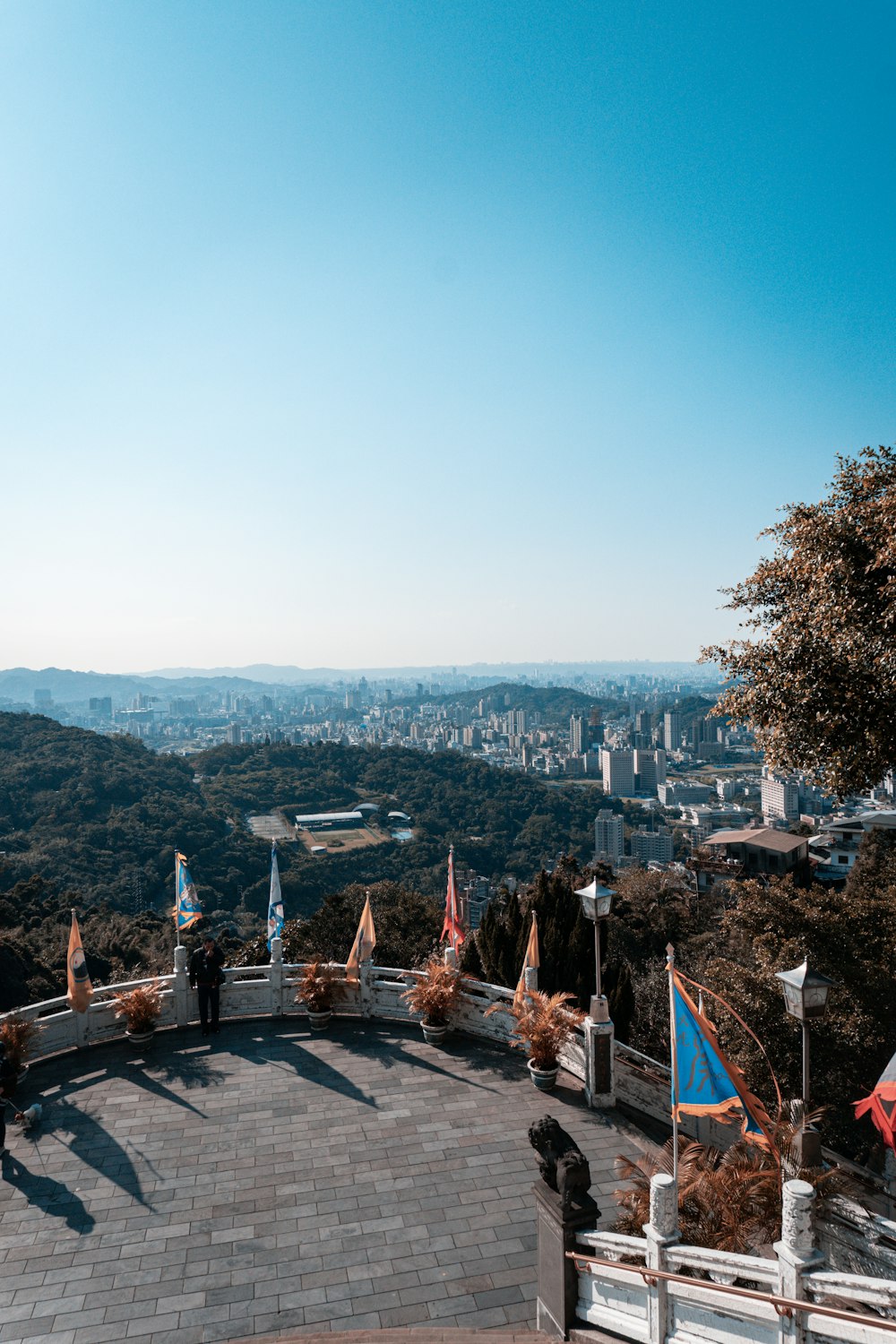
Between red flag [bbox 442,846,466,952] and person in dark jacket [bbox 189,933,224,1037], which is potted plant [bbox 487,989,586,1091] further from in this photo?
person in dark jacket [bbox 189,933,224,1037]

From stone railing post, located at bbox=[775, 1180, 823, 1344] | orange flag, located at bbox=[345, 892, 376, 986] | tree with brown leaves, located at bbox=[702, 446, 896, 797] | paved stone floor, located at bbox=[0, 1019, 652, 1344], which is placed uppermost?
tree with brown leaves, located at bbox=[702, 446, 896, 797]

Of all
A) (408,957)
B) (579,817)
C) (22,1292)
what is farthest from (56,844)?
(579,817)

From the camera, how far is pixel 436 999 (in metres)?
11.3

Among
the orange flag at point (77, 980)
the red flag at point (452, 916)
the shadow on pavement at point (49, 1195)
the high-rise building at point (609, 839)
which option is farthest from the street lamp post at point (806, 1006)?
the high-rise building at point (609, 839)

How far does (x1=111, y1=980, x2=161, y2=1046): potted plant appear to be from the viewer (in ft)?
36.5

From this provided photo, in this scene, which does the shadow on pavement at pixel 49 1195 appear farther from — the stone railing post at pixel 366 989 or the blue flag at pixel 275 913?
the stone railing post at pixel 366 989

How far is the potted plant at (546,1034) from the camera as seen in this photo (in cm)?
998

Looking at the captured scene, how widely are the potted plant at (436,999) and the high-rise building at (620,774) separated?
548 ft

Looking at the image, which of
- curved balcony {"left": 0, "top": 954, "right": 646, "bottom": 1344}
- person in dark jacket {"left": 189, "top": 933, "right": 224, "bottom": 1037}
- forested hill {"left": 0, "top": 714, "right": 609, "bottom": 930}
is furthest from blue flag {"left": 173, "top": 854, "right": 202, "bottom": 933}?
forested hill {"left": 0, "top": 714, "right": 609, "bottom": 930}

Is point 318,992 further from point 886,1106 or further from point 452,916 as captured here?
point 886,1106

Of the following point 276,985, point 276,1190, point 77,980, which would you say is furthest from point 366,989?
point 276,1190

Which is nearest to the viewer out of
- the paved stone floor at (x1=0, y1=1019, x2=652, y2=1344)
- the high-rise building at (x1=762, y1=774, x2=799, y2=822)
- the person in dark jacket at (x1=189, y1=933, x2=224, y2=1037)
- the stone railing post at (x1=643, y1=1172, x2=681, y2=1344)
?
the stone railing post at (x1=643, y1=1172, x2=681, y2=1344)

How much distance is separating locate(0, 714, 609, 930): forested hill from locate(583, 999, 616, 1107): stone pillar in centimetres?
3192

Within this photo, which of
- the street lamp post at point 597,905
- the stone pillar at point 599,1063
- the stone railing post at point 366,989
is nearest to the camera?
the street lamp post at point 597,905
